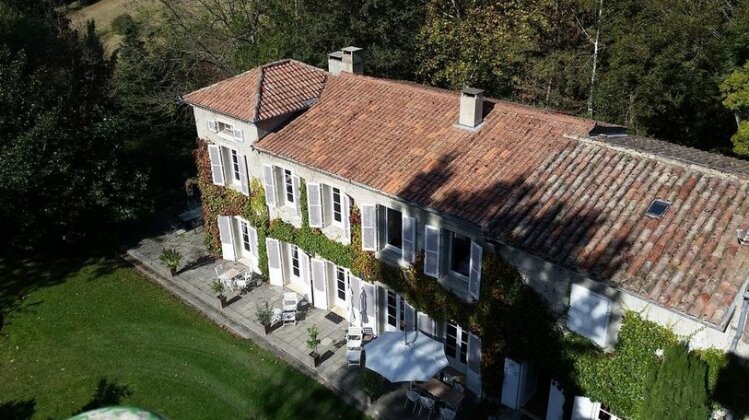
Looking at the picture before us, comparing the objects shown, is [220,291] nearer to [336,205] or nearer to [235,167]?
[235,167]

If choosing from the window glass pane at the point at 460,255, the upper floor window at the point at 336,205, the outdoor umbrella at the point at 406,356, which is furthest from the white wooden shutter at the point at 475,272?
the upper floor window at the point at 336,205

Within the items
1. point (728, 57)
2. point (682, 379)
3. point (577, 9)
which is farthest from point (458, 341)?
point (577, 9)

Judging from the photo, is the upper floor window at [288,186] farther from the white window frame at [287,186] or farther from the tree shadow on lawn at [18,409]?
the tree shadow on lawn at [18,409]

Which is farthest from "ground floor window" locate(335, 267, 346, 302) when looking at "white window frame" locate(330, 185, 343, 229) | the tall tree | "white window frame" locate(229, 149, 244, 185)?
the tall tree

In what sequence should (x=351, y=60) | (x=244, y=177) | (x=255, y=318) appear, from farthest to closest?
(x=351, y=60) < (x=244, y=177) < (x=255, y=318)

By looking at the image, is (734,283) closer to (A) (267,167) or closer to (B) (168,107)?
(A) (267,167)

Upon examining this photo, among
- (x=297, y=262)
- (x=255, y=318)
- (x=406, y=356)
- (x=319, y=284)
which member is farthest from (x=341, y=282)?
(x=406, y=356)
